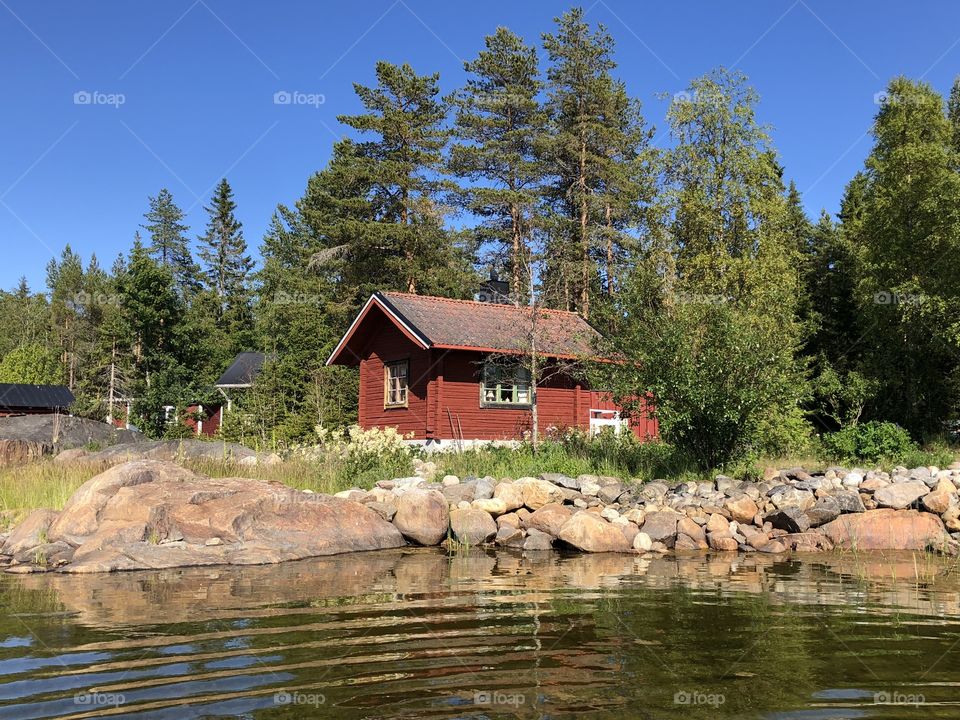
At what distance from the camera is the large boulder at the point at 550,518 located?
12641 mm

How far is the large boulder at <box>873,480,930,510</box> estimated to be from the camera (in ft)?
41.5

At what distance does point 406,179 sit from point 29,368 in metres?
31.6

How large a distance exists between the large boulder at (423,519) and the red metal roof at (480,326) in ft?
26.4

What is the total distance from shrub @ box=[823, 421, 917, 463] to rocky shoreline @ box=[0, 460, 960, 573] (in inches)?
98.8

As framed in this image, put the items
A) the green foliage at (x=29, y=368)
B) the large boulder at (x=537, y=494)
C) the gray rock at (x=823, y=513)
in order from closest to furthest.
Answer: the gray rock at (x=823, y=513), the large boulder at (x=537, y=494), the green foliage at (x=29, y=368)

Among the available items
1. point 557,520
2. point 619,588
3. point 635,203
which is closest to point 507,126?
point 635,203

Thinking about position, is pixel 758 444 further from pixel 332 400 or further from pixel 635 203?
pixel 332 400

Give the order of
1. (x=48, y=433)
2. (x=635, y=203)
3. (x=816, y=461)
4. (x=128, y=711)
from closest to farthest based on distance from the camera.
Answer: (x=128, y=711) → (x=816, y=461) → (x=48, y=433) → (x=635, y=203)

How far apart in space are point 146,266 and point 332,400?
8482 millimetres

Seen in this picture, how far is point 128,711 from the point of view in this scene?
4.44m

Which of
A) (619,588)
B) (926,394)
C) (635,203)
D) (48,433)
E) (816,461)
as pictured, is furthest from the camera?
(635,203)

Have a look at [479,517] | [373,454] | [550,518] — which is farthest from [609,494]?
[373,454]

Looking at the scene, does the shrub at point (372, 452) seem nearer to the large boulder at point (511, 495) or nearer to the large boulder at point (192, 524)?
the large boulder at point (511, 495)

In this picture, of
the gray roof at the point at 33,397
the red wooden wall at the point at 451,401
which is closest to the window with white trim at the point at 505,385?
the red wooden wall at the point at 451,401
